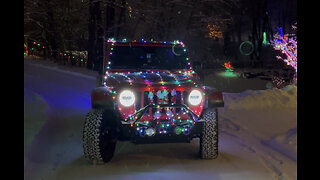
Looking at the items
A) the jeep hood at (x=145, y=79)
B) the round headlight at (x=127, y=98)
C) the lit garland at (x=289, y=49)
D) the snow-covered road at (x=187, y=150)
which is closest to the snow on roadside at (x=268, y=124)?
the snow-covered road at (x=187, y=150)

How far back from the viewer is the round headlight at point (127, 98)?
5914 mm

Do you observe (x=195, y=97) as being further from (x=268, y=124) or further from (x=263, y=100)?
(x=263, y=100)

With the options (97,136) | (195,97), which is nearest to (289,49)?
(195,97)

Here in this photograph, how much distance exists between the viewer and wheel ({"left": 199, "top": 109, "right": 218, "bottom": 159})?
624cm

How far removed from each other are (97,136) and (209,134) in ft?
5.75

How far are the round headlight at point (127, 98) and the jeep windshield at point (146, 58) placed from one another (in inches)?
52.0

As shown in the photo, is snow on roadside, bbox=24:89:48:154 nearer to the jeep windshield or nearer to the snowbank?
the jeep windshield

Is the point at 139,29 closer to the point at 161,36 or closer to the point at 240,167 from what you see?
the point at 161,36

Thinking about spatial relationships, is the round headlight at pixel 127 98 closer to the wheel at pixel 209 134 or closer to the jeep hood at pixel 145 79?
the jeep hood at pixel 145 79

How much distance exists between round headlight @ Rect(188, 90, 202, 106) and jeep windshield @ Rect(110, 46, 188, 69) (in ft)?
4.43

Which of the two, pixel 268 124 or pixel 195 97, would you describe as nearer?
pixel 195 97

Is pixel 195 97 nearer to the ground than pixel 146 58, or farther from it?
nearer to the ground

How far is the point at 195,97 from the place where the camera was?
6105 millimetres
